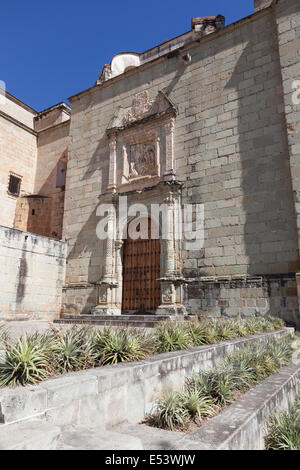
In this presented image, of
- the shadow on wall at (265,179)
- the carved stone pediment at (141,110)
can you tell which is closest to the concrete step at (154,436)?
the shadow on wall at (265,179)

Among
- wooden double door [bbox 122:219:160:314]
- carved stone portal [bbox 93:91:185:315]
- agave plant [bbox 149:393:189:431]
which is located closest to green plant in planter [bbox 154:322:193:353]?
agave plant [bbox 149:393:189:431]

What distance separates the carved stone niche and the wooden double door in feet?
5.07

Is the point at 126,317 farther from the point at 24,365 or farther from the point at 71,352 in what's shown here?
the point at 24,365

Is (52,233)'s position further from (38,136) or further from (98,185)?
(38,136)

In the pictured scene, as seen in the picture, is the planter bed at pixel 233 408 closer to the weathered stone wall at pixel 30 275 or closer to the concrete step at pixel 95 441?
the concrete step at pixel 95 441

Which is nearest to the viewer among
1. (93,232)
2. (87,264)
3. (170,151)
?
(170,151)

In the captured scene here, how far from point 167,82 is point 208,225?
5016 mm

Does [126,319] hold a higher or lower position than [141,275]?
lower

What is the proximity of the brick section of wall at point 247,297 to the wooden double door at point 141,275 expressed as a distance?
132cm

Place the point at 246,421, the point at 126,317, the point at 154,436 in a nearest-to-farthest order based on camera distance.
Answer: the point at 154,436 → the point at 246,421 → the point at 126,317

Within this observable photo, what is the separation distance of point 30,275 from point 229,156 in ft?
21.8

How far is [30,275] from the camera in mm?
9875

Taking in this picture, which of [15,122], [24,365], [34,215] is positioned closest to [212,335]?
[24,365]

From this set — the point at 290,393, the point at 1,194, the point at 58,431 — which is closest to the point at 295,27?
the point at 290,393
